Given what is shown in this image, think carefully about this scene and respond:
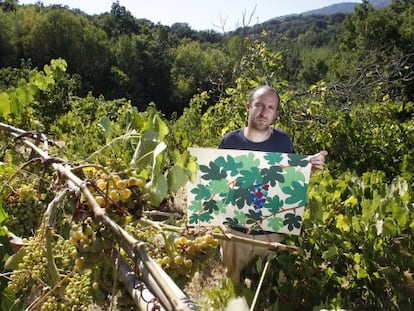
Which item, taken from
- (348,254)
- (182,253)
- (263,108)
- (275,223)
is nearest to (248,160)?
(275,223)

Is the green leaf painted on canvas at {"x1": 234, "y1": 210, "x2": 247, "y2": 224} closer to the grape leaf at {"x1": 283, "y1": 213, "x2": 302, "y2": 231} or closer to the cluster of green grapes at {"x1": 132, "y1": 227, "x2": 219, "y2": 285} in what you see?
the grape leaf at {"x1": 283, "y1": 213, "x2": 302, "y2": 231}

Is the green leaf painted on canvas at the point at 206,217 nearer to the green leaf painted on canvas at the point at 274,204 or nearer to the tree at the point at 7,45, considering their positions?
the green leaf painted on canvas at the point at 274,204

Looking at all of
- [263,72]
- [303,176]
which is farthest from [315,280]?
[263,72]

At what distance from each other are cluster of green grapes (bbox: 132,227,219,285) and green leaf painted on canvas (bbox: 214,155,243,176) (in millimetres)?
933

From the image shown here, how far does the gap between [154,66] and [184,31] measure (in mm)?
40202

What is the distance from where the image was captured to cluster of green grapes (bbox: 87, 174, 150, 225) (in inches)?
28.8

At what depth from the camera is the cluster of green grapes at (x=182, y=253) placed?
79 centimetres

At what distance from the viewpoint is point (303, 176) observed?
1.86 m

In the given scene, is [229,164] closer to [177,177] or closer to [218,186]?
[218,186]

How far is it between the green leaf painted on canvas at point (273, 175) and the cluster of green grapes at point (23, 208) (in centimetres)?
89

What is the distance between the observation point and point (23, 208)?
1378 mm

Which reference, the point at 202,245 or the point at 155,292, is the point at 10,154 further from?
the point at 155,292

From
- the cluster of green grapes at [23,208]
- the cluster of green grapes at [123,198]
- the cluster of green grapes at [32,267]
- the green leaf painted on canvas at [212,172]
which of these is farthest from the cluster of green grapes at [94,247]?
the green leaf painted on canvas at [212,172]

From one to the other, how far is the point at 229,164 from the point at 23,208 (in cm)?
80
